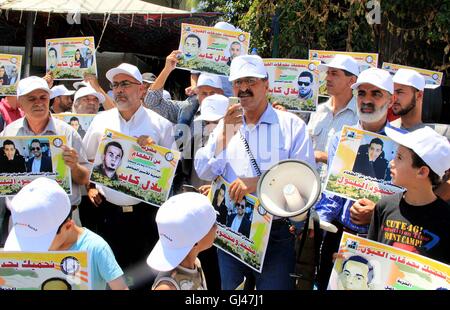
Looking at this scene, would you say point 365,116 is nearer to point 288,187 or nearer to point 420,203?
point 288,187

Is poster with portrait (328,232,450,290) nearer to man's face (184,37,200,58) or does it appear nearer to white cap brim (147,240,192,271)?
white cap brim (147,240,192,271)

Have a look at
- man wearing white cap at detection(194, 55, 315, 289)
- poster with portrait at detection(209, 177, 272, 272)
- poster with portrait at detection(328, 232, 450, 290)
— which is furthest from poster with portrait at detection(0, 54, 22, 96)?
poster with portrait at detection(328, 232, 450, 290)

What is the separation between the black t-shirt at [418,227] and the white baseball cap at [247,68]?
1.30 m

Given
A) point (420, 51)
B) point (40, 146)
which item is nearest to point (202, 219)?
point (40, 146)

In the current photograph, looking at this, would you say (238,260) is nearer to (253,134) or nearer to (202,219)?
(253,134)

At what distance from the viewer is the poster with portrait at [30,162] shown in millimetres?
4402

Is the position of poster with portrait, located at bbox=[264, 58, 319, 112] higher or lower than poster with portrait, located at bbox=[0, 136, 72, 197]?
higher

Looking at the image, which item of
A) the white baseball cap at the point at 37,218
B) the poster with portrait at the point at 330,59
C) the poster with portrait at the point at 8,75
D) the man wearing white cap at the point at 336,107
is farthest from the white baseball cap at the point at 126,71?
the white baseball cap at the point at 37,218

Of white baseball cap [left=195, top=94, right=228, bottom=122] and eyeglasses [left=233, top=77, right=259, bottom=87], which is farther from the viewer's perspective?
white baseball cap [left=195, top=94, right=228, bottom=122]

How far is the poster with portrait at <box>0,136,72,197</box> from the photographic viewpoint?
14.4 feet

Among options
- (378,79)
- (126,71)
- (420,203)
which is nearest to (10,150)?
(126,71)

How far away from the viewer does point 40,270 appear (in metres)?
2.81

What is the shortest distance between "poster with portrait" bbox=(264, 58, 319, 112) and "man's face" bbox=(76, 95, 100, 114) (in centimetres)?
196

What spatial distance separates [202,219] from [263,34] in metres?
9.02
